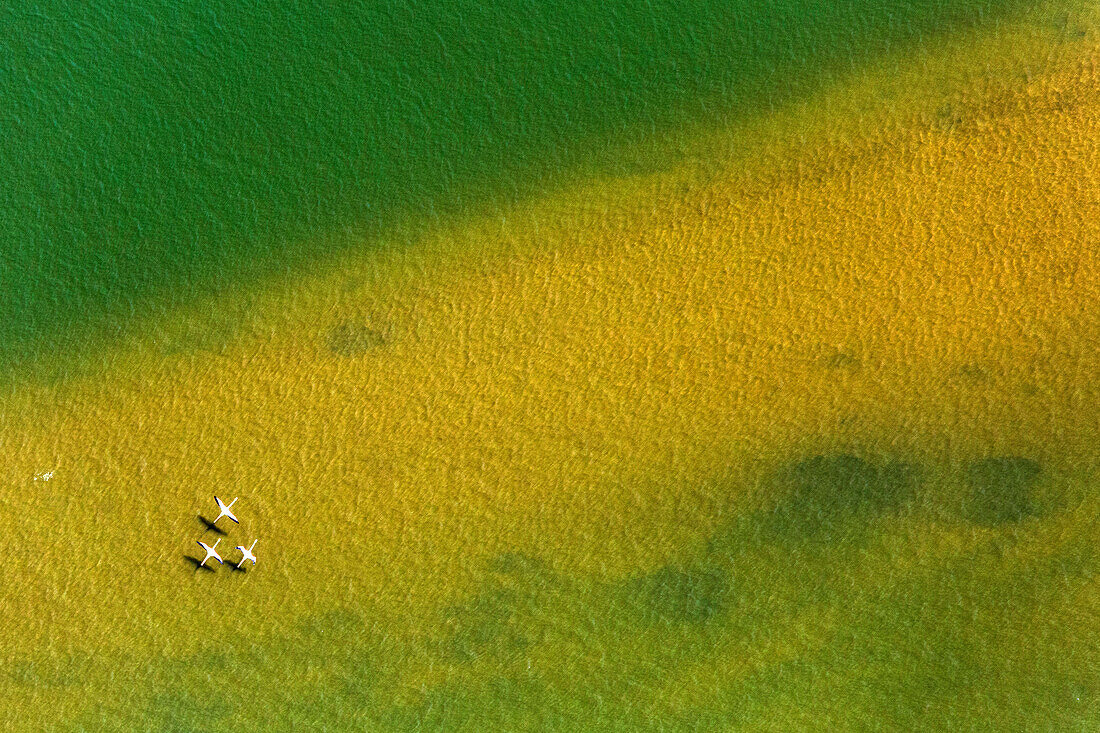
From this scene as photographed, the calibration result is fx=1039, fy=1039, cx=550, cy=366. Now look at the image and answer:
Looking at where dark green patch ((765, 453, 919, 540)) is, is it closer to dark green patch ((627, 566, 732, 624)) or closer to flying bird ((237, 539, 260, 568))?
dark green patch ((627, 566, 732, 624))

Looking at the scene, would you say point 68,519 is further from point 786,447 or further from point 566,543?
point 786,447

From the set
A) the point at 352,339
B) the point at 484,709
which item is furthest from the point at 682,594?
the point at 352,339

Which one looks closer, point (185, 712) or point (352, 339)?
point (185, 712)

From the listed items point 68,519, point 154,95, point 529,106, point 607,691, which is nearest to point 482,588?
point 607,691

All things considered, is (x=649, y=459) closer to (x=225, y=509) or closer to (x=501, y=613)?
(x=501, y=613)

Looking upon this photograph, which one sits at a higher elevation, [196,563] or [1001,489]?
[1001,489]

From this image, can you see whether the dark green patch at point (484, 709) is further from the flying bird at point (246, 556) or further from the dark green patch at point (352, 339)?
the dark green patch at point (352, 339)
